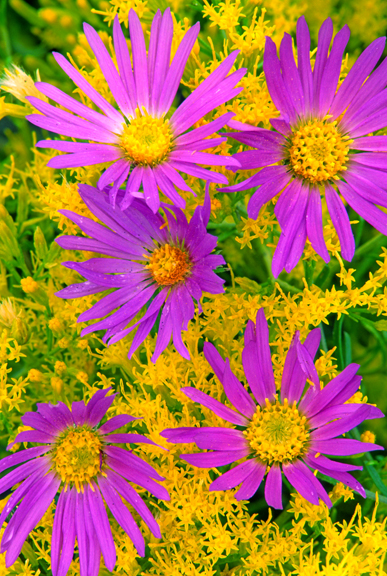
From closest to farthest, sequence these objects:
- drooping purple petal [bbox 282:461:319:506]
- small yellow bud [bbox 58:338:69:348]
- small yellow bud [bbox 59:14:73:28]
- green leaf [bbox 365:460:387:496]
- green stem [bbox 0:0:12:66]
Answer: drooping purple petal [bbox 282:461:319:506], green leaf [bbox 365:460:387:496], small yellow bud [bbox 58:338:69:348], small yellow bud [bbox 59:14:73:28], green stem [bbox 0:0:12:66]

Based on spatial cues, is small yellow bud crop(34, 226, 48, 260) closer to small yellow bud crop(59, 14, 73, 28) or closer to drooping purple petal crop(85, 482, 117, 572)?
drooping purple petal crop(85, 482, 117, 572)

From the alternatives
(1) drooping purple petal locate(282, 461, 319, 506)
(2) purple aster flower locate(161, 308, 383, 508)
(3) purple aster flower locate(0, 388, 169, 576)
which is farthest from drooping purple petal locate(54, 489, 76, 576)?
(1) drooping purple petal locate(282, 461, 319, 506)

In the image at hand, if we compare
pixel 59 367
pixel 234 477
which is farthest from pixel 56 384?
pixel 234 477

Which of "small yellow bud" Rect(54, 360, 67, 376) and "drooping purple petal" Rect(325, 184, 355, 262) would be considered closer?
"drooping purple petal" Rect(325, 184, 355, 262)

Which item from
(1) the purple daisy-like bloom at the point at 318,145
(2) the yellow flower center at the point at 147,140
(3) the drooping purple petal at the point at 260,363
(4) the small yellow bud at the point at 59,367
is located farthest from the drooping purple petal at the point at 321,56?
(4) the small yellow bud at the point at 59,367

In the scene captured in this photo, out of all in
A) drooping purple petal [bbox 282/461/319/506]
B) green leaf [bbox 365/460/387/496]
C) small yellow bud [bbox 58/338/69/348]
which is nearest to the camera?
drooping purple petal [bbox 282/461/319/506]

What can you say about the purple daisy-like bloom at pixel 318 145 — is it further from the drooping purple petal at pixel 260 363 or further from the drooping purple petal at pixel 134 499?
the drooping purple petal at pixel 134 499

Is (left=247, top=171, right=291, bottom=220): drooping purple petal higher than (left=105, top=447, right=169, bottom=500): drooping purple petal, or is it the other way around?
(left=247, top=171, right=291, bottom=220): drooping purple petal

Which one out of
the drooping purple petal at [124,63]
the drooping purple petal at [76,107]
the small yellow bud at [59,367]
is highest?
the drooping purple petal at [124,63]

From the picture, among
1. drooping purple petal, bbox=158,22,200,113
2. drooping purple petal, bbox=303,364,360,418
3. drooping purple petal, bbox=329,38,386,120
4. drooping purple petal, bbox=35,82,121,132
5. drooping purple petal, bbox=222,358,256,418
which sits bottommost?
drooping purple petal, bbox=303,364,360,418
